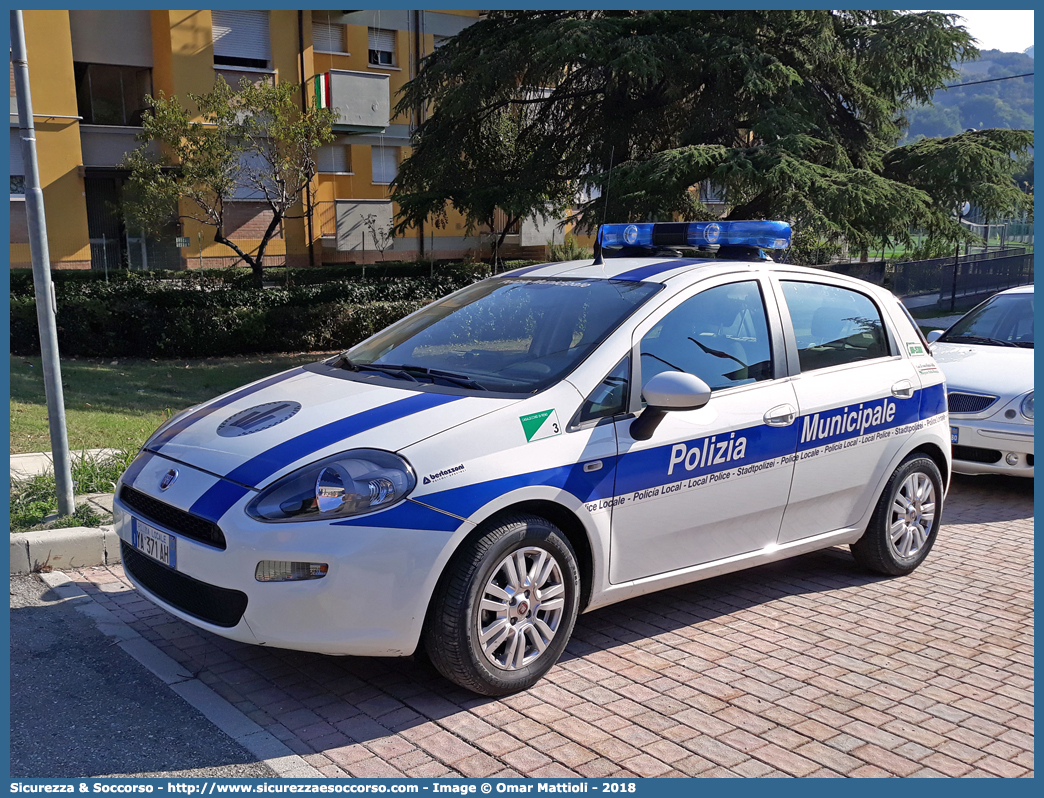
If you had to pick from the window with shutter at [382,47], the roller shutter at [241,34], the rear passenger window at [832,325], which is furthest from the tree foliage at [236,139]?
the rear passenger window at [832,325]

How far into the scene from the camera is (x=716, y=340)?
4.62 meters

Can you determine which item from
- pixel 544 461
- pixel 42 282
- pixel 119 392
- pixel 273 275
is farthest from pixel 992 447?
pixel 273 275

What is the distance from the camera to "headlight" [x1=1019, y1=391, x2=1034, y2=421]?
735cm

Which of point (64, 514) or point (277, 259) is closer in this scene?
point (64, 514)

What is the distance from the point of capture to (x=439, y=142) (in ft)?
56.1

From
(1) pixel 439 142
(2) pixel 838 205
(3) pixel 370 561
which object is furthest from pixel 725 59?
(3) pixel 370 561

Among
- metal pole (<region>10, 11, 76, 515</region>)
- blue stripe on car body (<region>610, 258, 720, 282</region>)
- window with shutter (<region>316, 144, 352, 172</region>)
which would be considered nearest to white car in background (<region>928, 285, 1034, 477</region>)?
blue stripe on car body (<region>610, 258, 720, 282</region>)

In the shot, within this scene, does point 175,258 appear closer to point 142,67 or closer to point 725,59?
point 142,67

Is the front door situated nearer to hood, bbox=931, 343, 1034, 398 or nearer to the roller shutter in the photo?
hood, bbox=931, 343, 1034, 398

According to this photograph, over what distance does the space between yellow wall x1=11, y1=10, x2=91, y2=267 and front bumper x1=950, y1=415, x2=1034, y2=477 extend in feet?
79.0

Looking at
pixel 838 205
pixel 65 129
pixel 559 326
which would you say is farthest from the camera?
pixel 65 129

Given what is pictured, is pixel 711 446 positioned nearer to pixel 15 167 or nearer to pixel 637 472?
pixel 637 472

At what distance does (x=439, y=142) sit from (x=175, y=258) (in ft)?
46.6

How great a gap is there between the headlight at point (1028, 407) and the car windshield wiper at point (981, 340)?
1235mm
